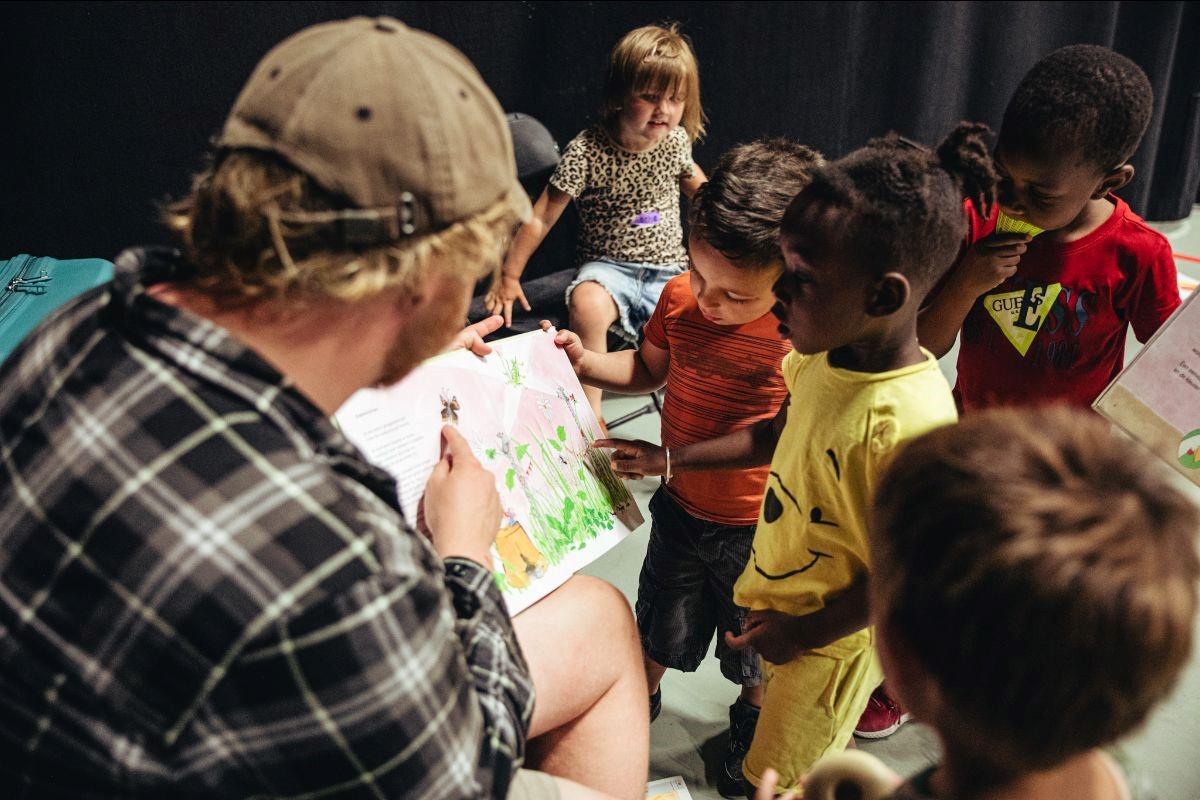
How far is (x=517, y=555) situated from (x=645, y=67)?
5.67ft

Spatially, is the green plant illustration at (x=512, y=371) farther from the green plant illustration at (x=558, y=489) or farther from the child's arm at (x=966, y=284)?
the child's arm at (x=966, y=284)

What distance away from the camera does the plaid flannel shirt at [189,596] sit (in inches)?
25.8

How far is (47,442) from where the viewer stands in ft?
2.28

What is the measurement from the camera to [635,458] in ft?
4.63

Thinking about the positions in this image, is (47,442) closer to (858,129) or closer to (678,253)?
(678,253)

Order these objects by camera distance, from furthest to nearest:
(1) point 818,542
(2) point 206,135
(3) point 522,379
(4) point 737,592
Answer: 1. (2) point 206,135
2. (3) point 522,379
3. (4) point 737,592
4. (1) point 818,542

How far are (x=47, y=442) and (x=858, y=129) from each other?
3762 mm

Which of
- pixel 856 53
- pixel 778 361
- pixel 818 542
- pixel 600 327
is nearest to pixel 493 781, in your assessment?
pixel 818 542

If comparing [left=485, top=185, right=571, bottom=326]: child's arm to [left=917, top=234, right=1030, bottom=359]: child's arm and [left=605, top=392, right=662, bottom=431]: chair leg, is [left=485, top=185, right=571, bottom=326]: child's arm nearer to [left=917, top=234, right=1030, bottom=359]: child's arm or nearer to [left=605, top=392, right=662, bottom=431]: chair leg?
[left=605, top=392, right=662, bottom=431]: chair leg

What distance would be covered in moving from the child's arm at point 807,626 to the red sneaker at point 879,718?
0.63 m

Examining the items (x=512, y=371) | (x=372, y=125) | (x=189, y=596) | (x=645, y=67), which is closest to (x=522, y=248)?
(x=645, y=67)

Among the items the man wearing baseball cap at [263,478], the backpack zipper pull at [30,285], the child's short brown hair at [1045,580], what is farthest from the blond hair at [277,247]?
the backpack zipper pull at [30,285]

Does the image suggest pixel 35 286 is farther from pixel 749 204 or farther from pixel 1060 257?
pixel 1060 257

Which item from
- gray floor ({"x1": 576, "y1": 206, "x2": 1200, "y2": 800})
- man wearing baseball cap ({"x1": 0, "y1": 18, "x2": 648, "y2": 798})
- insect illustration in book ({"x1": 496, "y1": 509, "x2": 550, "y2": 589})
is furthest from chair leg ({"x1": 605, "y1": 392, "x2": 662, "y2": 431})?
man wearing baseball cap ({"x1": 0, "y1": 18, "x2": 648, "y2": 798})
